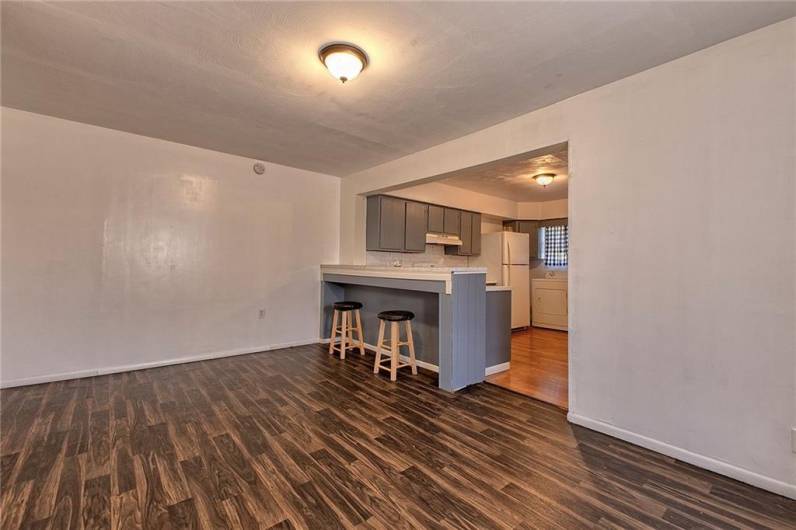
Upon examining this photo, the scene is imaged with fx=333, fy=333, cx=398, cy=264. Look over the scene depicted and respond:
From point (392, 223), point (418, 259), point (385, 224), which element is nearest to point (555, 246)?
point (418, 259)

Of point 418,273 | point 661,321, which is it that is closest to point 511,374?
point 418,273

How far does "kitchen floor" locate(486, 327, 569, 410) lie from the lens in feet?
10.2

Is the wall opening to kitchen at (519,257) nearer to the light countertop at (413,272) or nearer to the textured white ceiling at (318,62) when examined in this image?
the light countertop at (413,272)

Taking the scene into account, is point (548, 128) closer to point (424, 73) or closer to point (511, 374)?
point (424, 73)

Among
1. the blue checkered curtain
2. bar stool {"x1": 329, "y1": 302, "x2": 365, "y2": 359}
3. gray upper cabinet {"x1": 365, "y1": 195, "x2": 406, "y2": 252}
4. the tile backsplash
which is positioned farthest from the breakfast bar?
the blue checkered curtain

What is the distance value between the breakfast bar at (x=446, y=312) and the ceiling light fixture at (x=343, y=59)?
1828 mm

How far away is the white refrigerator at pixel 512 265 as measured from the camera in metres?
6.48

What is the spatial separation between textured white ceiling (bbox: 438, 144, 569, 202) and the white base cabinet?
5.72 feet

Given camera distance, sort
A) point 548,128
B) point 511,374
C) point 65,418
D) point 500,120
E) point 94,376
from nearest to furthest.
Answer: point 65,418 < point 548,128 < point 500,120 < point 94,376 < point 511,374

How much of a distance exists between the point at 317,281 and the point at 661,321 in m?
4.12

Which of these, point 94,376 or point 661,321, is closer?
point 661,321

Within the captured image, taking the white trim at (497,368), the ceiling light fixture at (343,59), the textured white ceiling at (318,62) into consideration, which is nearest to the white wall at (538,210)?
the white trim at (497,368)

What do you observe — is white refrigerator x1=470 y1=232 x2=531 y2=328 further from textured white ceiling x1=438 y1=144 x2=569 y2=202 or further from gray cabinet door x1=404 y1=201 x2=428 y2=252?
gray cabinet door x1=404 y1=201 x2=428 y2=252

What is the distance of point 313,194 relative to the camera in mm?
4996
